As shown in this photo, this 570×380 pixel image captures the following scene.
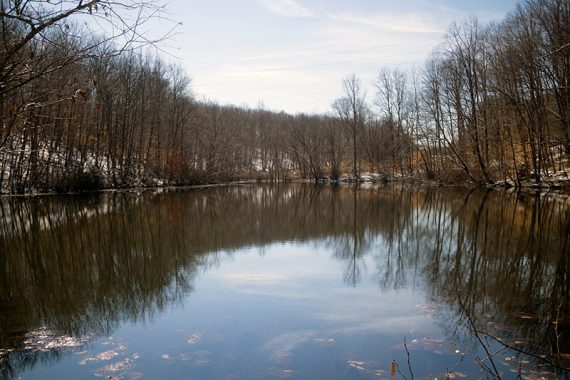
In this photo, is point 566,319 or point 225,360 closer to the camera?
point 225,360

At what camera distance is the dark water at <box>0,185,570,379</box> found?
574 centimetres

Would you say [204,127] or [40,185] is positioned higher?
[204,127]

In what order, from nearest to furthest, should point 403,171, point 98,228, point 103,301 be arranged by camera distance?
1. point 103,301
2. point 98,228
3. point 403,171

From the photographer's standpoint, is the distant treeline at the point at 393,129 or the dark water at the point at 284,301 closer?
the dark water at the point at 284,301

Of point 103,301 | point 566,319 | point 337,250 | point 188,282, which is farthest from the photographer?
point 337,250

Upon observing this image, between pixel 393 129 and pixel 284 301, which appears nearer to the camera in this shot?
pixel 284 301

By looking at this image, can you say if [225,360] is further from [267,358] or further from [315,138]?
[315,138]

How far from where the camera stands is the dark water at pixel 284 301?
5742 millimetres

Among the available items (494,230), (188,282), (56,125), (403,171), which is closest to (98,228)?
(188,282)

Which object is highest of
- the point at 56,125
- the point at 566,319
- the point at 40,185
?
the point at 56,125

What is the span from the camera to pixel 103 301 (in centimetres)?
847

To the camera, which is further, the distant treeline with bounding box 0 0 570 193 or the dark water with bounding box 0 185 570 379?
the distant treeline with bounding box 0 0 570 193

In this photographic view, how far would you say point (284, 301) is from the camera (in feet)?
28.3

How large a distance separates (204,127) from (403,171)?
91.4 ft
